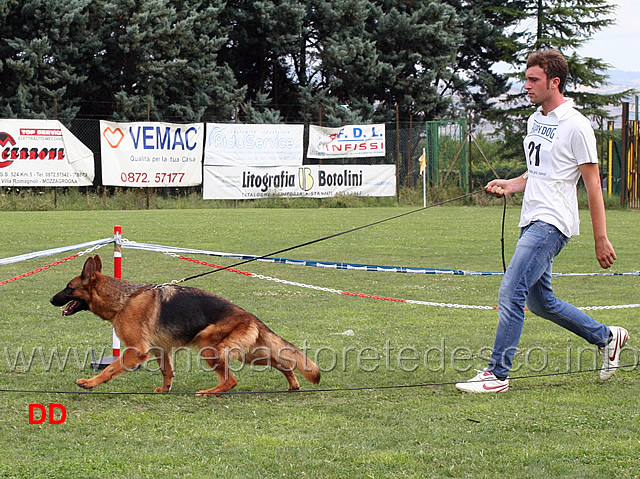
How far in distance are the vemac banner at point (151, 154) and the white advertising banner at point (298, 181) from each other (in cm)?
75

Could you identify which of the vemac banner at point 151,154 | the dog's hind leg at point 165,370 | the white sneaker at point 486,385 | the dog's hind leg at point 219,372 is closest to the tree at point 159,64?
the vemac banner at point 151,154

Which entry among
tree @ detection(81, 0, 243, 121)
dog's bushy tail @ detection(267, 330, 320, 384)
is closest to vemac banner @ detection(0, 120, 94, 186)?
tree @ detection(81, 0, 243, 121)

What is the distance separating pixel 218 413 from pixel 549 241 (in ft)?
7.47

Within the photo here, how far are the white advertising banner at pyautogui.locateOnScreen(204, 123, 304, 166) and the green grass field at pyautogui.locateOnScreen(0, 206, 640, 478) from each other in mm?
14949

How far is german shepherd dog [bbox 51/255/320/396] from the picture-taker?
4.93m

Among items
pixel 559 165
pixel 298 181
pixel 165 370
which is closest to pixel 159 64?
pixel 298 181

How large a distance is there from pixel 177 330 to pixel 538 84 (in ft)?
9.07

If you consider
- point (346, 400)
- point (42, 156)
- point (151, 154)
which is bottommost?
point (346, 400)

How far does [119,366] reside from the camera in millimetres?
4922

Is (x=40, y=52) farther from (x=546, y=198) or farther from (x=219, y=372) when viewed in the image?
(x=546, y=198)

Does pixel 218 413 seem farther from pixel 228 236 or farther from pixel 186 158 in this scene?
pixel 186 158

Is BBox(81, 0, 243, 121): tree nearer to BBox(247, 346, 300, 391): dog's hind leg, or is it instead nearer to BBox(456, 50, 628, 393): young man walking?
BBox(247, 346, 300, 391): dog's hind leg

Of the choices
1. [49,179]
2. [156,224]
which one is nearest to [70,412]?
[156,224]

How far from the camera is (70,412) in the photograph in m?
4.47
